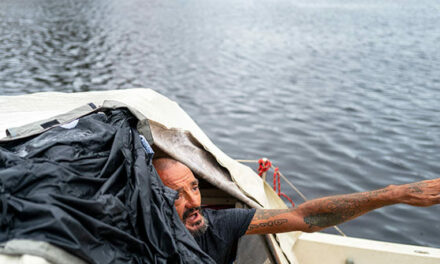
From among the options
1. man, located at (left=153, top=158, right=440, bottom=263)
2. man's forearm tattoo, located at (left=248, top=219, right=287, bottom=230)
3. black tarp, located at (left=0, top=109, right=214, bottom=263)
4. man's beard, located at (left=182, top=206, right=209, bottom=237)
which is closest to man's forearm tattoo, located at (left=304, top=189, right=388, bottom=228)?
man, located at (left=153, top=158, right=440, bottom=263)

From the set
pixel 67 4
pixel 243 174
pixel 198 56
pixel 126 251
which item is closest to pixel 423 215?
pixel 243 174

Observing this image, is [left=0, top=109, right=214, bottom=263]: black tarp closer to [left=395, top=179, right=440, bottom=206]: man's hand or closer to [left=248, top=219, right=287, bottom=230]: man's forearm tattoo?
[left=248, top=219, right=287, bottom=230]: man's forearm tattoo

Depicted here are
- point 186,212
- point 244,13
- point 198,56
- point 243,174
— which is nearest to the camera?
point 186,212

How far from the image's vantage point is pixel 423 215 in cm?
841

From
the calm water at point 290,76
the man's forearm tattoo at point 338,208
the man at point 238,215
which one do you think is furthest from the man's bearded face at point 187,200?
the calm water at point 290,76

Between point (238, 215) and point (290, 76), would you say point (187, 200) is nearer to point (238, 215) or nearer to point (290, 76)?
point (238, 215)

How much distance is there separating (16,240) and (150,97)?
2947 millimetres

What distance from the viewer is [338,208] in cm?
329

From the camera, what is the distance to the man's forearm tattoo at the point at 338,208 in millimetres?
3189

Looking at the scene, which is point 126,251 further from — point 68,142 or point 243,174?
point 243,174

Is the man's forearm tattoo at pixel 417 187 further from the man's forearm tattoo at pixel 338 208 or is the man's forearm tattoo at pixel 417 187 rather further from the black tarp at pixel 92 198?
the black tarp at pixel 92 198

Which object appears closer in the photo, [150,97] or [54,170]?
[54,170]

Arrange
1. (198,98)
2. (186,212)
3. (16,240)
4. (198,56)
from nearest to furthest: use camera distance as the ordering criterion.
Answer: (16,240), (186,212), (198,98), (198,56)

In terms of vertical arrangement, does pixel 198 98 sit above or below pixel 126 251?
below
